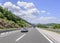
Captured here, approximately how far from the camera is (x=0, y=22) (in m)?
99.3

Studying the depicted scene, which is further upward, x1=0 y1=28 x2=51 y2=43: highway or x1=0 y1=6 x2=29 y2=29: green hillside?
x1=0 y1=6 x2=29 y2=29: green hillside

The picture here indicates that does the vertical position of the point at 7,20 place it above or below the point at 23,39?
above

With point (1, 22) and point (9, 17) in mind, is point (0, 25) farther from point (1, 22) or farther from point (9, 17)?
point (9, 17)

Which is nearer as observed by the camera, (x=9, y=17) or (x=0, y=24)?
(x=0, y=24)

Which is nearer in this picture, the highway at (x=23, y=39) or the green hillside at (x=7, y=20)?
the highway at (x=23, y=39)

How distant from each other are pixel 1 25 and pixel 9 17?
51.3m

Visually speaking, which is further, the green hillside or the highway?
the green hillside

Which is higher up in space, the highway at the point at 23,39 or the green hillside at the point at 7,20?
the green hillside at the point at 7,20

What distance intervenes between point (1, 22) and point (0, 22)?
1.01 m

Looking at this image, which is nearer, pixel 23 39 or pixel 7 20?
pixel 23 39

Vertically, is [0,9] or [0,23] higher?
[0,9]

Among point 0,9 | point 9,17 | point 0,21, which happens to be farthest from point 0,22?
point 0,9

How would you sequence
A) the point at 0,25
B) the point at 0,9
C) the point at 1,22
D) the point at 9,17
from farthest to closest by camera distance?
the point at 0,9, the point at 9,17, the point at 1,22, the point at 0,25

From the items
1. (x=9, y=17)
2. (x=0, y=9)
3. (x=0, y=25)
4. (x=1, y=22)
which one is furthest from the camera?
(x=0, y=9)
